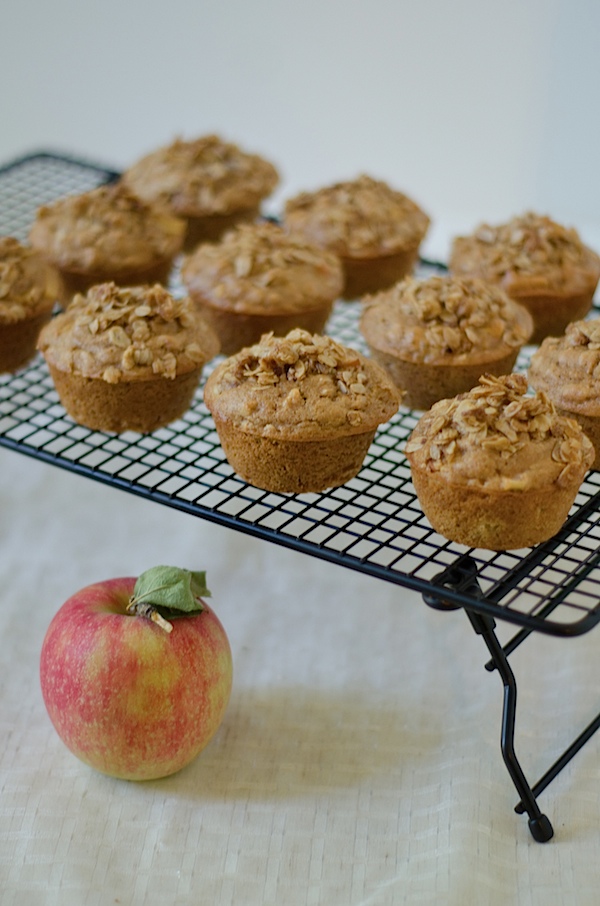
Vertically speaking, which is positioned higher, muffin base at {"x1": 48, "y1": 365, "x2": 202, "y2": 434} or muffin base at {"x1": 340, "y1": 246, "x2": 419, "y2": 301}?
muffin base at {"x1": 340, "y1": 246, "x2": 419, "y2": 301}

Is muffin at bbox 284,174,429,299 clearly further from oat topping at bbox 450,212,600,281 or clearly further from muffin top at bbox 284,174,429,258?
oat topping at bbox 450,212,600,281

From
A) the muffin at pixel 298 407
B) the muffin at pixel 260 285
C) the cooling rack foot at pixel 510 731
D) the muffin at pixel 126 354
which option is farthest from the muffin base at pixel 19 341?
the cooling rack foot at pixel 510 731

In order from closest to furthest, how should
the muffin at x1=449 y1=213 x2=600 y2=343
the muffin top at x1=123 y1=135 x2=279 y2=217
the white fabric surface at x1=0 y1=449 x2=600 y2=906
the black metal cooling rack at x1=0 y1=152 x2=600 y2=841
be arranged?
the black metal cooling rack at x1=0 y1=152 x2=600 y2=841, the white fabric surface at x1=0 y1=449 x2=600 y2=906, the muffin at x1=449 y1=213 x2=600 y2=343, the muffin top at x1=123 y1=135 x2=279 y2=217

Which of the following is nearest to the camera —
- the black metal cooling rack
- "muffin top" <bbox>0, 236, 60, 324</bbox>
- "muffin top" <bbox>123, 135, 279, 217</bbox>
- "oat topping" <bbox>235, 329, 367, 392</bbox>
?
the black metal cooling rack

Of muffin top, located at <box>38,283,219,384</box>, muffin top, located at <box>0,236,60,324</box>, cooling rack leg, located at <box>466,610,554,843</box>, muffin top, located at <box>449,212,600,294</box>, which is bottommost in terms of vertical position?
cooling rack leg, located at <box>466,610,554,843</box>

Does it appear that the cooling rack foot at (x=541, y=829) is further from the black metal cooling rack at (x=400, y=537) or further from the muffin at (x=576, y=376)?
the muffin at (x=576, y=376)

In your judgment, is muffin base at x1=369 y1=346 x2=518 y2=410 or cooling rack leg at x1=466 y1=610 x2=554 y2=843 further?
muffin base at x1=369 y1=346 x2=518 y2=410

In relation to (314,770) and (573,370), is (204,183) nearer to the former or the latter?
(573,370)

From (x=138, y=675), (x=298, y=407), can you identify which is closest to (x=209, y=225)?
(x=298, y=407)

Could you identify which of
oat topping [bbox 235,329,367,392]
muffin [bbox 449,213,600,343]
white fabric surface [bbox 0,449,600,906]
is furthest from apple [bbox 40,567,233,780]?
muffin [bbox 449,213,600,343]
